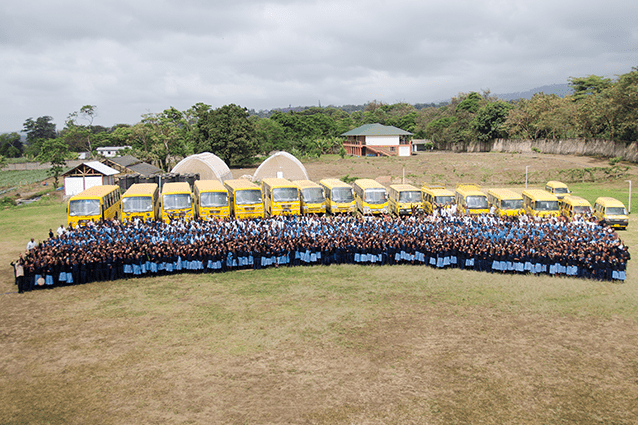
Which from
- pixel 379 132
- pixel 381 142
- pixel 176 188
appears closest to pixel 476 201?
pixel 176 188

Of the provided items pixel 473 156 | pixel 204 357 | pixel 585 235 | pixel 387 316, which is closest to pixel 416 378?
pixel 387 316

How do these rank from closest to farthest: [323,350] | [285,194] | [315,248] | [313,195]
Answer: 1. [323,350]
2. [315,248]
3. [285,194]
4. [313,195]

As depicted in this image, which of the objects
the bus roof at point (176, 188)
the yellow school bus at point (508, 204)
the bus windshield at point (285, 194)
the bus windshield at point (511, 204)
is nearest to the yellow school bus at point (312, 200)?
the bus windshield at point (285, 194)

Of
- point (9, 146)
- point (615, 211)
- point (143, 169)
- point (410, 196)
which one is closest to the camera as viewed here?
point (615, 211)

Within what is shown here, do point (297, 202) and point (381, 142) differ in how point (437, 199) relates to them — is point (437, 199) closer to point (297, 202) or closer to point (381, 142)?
point (297, 202)

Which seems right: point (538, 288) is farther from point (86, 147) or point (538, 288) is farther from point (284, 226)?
point (86, 147)

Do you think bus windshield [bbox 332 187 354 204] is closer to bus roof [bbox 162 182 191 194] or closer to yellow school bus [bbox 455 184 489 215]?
Answer: yellow school bus [bbox 455 184 489 215]

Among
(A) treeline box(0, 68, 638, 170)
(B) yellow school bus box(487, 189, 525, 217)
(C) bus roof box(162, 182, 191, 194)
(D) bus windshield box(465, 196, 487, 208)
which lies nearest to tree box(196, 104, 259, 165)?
(A) treeline box(0, 68, 638, 170)

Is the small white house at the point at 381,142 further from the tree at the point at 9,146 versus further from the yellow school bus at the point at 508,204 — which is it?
the tree at the point at 9,146
